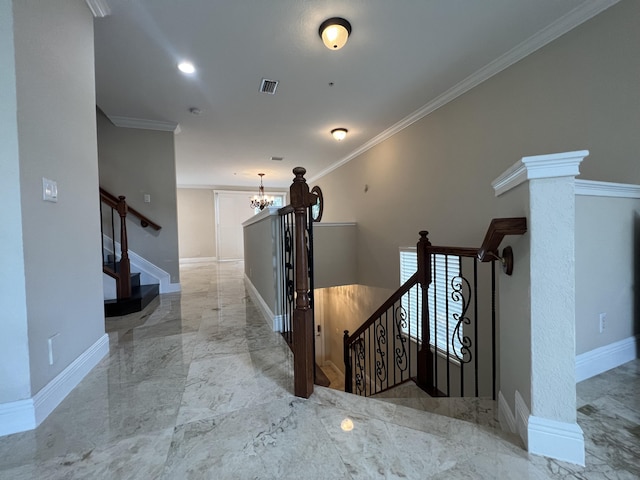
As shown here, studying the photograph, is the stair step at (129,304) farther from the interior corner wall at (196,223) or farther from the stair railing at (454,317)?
the interior corner wall at (196,223)

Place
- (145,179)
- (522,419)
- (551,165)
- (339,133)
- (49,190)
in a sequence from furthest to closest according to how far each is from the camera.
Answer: (339,133) < (145,179) < (49,190) < (522,419) < (551,165)

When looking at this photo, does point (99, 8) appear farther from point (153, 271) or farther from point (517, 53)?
point (517, 53)

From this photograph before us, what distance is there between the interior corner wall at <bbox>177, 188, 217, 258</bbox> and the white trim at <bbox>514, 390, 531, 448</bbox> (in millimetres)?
8973

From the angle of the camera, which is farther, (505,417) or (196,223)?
(196,223)

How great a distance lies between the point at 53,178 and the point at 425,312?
270cm

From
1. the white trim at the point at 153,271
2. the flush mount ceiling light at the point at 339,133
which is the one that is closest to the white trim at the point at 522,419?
the flush mount ceiling light at the point at 339,133

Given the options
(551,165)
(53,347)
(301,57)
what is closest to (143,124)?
(301,57)

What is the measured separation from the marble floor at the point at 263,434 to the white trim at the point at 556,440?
0.04 metres

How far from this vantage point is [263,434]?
1213mm

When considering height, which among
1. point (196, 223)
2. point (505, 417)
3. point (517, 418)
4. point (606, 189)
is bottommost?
point (505, 417)

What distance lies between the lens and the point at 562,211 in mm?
1028

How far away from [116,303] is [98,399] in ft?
6.05

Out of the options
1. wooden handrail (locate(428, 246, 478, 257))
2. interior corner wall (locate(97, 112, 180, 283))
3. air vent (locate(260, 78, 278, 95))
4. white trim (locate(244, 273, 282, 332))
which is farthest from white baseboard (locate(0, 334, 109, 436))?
air vent (locate(260, 78, 278, 95))

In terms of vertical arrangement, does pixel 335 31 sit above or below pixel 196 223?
above
